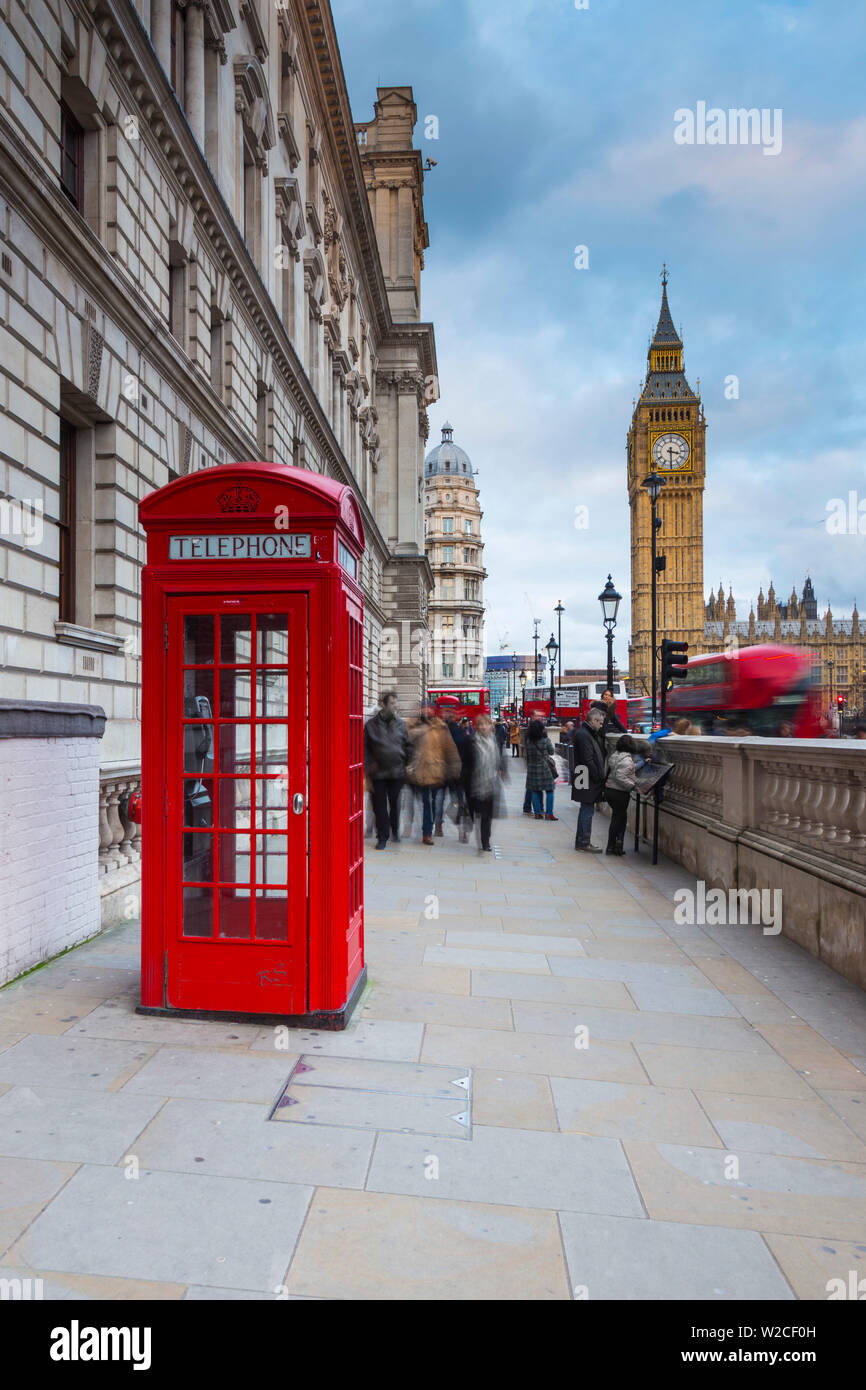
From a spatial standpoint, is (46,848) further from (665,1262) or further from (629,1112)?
(665,1262)

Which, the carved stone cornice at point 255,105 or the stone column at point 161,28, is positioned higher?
the carved stone cornice at point 255,105

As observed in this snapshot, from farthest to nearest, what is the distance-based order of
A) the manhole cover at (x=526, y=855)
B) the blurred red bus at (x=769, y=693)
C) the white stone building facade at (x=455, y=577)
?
the white stone building facade at (x=455, y=577) < the blurred red bus at (x=769, y=693) < the manhole cover at (x=526, y=855)

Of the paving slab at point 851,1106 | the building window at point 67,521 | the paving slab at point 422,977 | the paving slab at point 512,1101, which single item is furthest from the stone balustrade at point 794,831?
the building window at point 67,521

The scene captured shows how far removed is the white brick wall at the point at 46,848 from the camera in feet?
17.6

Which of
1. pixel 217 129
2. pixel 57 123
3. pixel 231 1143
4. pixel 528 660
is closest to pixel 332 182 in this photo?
pixel 217 129

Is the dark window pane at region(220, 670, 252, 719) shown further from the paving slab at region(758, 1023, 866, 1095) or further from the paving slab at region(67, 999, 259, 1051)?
the paving slab at region(758, 1023, 866, 1095)

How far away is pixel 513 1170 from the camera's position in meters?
3.34

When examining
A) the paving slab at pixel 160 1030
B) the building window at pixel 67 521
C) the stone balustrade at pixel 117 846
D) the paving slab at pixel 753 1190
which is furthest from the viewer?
the building window at pixel 67 521

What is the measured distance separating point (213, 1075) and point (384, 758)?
7395 millimetres

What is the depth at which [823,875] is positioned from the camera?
6.35 meters

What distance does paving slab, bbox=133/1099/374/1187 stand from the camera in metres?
3.23

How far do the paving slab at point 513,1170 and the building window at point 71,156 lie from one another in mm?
9633

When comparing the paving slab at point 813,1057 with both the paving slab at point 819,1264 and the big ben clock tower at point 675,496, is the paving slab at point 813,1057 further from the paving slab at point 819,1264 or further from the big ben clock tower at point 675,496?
the big ben clock tower at point 675,496

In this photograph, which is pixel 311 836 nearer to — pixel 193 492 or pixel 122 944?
pixel 193 492
